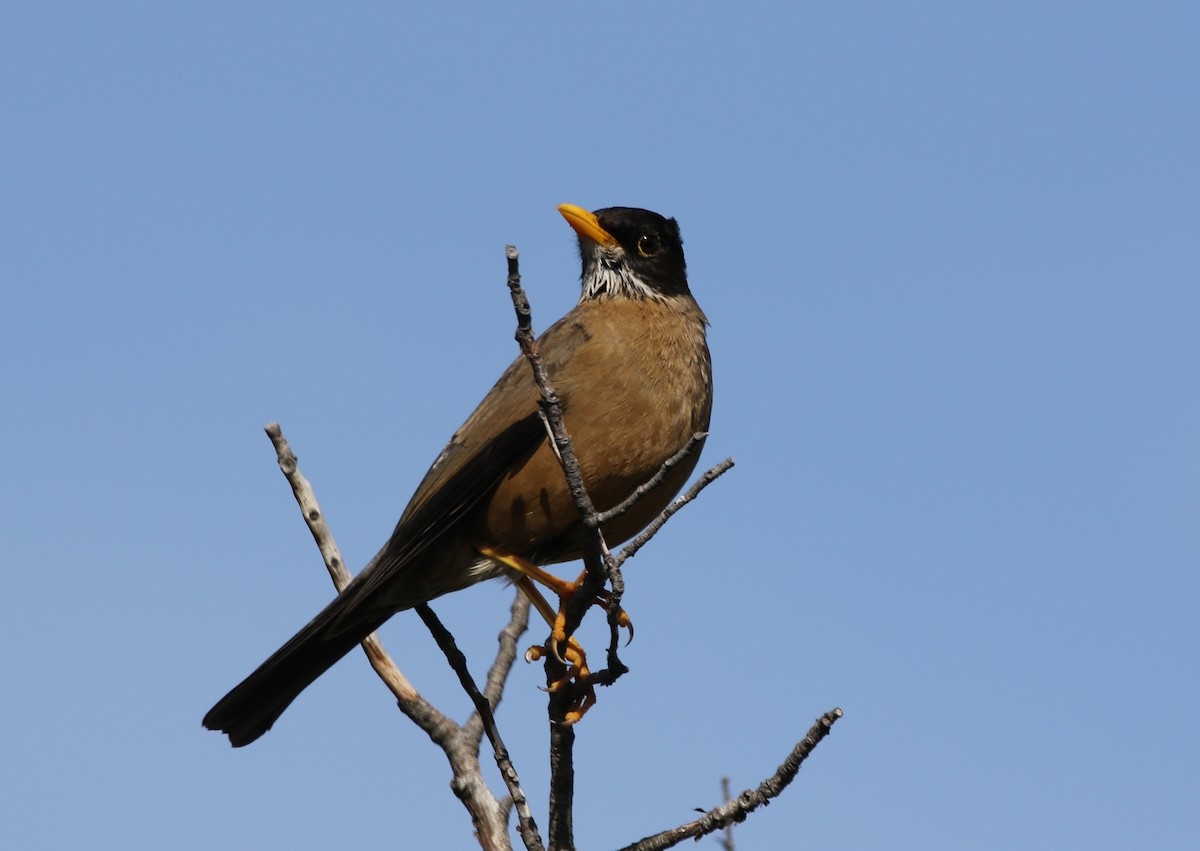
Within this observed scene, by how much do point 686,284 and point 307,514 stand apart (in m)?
2.79

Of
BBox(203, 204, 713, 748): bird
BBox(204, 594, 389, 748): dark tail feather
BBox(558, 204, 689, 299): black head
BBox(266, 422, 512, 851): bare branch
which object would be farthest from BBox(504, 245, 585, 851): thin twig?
BBox(558, 204, 689, 299): black head

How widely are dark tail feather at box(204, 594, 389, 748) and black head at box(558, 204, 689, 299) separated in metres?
2.32

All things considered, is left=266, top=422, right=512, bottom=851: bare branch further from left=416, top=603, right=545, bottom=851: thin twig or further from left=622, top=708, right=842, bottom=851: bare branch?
left=622, top=708, right=842, bottom=851: bare branch

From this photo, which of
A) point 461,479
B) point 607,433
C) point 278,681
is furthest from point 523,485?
point 278,681

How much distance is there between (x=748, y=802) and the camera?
4.49m

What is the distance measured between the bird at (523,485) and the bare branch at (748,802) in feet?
5.02

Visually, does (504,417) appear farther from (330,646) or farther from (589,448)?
(330,646)

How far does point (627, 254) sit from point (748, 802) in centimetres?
390

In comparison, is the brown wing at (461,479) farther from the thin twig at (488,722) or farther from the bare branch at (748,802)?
the bare branch at (748,802)

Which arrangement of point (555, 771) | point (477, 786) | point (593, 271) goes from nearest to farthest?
point (555, 771), point (477, 786), point (593, 271)

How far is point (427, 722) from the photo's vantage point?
19.1 ft

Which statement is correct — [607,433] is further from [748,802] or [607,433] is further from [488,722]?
[748,802]

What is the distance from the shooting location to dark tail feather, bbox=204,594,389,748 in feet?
21.0

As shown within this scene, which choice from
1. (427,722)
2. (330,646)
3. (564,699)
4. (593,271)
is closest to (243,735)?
(330,646)
